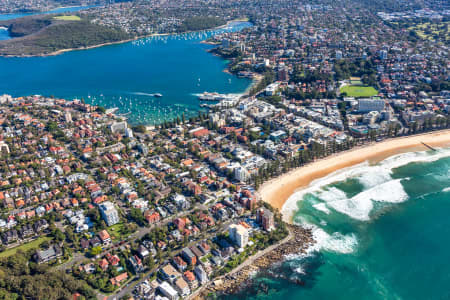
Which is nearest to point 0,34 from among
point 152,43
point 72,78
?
point 152,43

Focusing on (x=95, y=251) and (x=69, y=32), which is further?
(x=69, y=32)

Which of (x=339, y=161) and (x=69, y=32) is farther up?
(x=69, y=32)

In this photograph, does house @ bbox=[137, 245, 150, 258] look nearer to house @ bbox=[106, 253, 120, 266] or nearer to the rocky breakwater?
house @ bbox=[106, 253, 120, 266]

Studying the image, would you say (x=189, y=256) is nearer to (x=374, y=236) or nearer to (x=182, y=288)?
(x=182, y=288)

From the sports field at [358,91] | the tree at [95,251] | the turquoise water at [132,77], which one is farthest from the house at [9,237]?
the sports field at [358,91]

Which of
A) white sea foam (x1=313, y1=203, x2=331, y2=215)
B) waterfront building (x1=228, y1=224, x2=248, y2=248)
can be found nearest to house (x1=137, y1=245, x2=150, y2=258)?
waterfront building (x1=228, y1=224, x2=248, y2=248)

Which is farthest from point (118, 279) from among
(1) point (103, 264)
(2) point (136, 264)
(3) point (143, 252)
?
(3) point (143, 252)

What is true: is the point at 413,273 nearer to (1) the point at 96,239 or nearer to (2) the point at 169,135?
(1) the point at 96,239
